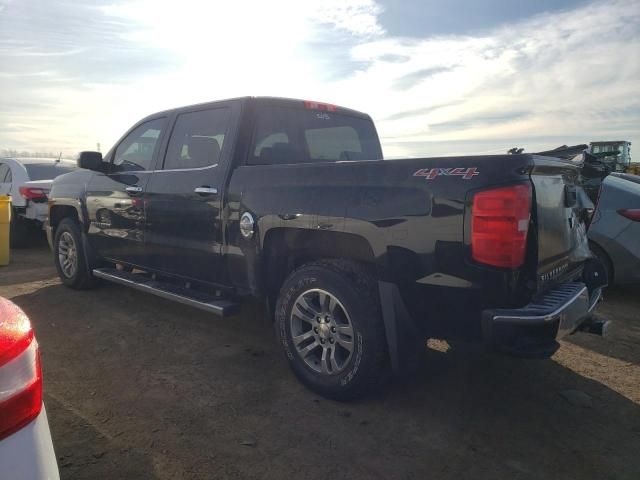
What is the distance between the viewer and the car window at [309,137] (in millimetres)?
4008

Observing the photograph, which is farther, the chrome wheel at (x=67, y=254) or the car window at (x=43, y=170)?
the car window at (x=43, y=170)

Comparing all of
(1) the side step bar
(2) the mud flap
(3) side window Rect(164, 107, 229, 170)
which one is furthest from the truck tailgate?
(3) side window Rect(164, 107, 229, 170)

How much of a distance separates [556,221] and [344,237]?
125cm

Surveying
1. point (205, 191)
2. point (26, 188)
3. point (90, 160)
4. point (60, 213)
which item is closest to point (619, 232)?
point (205, 191)

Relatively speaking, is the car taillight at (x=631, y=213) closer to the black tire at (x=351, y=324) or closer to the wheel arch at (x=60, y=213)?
the black tire at (x=351, y=324)

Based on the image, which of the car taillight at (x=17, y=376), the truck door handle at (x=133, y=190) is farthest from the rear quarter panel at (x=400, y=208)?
the car taillight at (x=17, y=376)

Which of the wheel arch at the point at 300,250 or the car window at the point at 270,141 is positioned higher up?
the car window at the point at 270,141

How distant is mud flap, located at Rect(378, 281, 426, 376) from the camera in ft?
9.27

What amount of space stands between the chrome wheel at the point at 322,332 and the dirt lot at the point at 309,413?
26cm

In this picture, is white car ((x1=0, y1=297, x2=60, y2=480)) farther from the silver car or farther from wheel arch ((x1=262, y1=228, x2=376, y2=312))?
the silver car

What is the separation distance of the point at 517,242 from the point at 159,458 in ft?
7.02

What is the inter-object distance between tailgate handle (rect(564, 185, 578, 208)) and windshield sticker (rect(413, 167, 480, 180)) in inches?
36.2

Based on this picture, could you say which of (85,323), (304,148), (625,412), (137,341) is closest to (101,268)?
(85,323)

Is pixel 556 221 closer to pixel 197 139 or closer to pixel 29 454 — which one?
pixel 29 454
